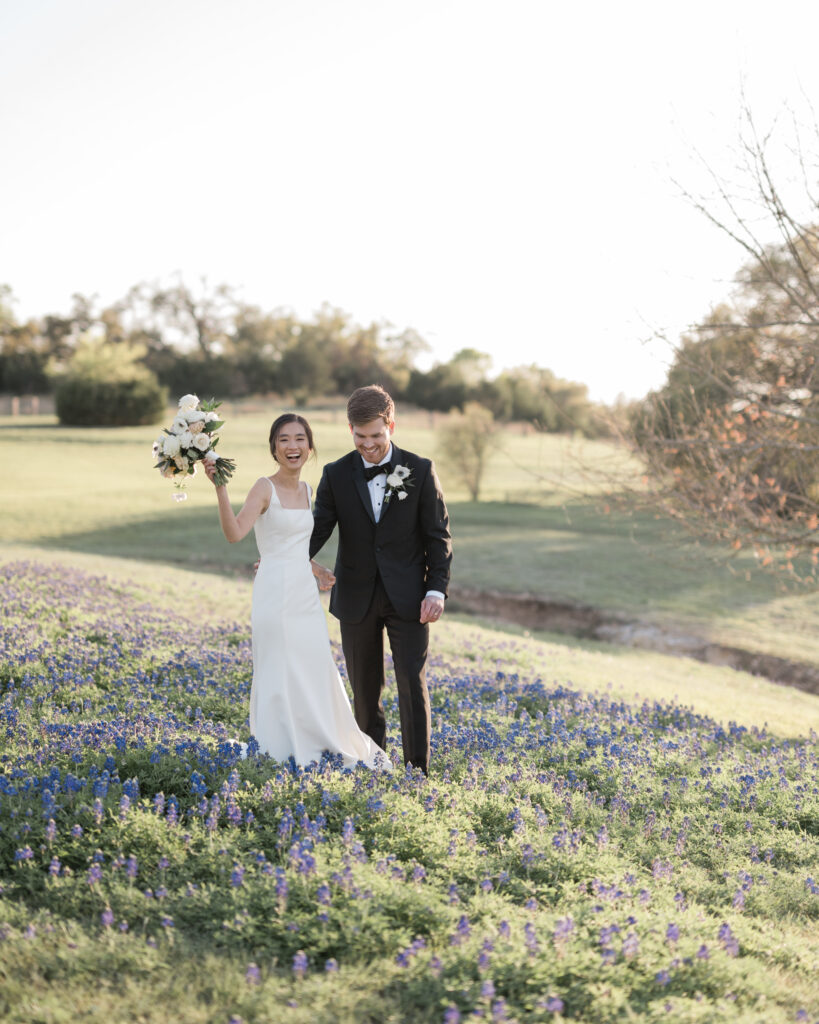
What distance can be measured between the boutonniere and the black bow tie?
7 cm

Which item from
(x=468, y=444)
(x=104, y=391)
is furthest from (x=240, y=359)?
(x=468, y=444)

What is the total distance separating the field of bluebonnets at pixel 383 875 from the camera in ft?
11.1

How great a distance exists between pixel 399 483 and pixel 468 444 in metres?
37.2

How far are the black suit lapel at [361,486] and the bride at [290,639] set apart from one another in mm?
349

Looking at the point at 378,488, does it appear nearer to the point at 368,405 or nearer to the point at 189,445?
the point at 368,405

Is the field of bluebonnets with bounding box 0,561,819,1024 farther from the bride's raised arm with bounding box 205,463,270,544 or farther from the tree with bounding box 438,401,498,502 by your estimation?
the tree with bounding box 438,401,498,502

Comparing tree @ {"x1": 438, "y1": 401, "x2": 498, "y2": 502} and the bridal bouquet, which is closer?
the bridal bouquet

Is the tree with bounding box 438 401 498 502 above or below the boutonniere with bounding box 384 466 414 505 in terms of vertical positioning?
above

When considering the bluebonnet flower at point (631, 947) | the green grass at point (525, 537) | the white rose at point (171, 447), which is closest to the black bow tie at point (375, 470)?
the white rose at point (171, 447)

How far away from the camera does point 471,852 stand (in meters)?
4.57

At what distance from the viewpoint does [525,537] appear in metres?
30.6

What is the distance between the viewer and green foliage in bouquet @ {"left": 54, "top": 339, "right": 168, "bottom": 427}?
6494 centimetres

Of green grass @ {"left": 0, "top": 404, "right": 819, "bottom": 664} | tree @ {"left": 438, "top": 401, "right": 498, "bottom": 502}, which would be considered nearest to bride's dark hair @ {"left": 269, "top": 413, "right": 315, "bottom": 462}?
green grass @ {"left": 0, "top": 404, "right": 819, "bottom": 664}

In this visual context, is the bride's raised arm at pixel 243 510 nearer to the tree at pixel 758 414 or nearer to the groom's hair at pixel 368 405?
the groom's hair at pixel 368 405
